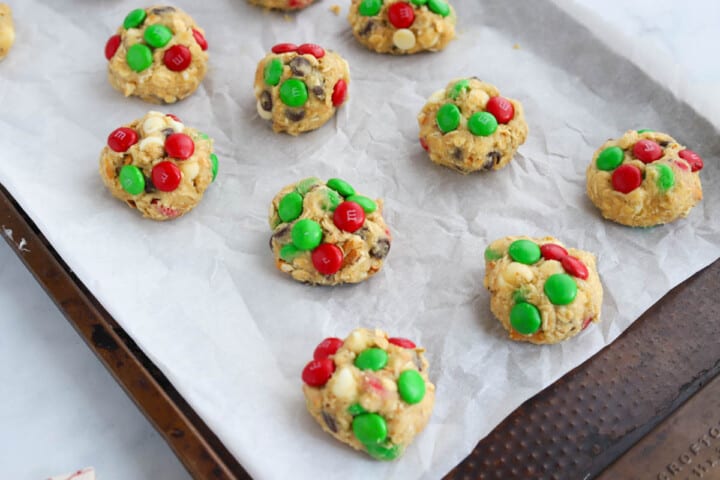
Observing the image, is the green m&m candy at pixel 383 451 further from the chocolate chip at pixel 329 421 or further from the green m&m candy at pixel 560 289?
the green m&m candy at pixel 560 289

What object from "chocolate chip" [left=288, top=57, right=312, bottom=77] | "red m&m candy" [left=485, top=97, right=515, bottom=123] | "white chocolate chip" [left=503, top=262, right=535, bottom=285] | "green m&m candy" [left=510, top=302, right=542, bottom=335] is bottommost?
"chocolate chip" [left=288, top=57, right=312, bottom=77]

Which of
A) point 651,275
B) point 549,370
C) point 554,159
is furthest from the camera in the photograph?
point 554,159

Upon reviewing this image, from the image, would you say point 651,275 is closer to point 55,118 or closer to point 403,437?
point 403,437

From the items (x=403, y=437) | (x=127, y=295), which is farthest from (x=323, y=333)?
(x=127, y=295)

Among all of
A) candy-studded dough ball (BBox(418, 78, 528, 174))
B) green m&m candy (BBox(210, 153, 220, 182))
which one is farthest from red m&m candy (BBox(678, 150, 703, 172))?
green m&m candy (BBox(210, 153, 220, 182))

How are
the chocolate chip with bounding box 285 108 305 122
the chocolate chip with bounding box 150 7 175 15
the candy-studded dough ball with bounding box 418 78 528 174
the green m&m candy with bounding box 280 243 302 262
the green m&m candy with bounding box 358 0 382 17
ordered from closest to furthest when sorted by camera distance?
the green m&m candy with bounding box 280 243 302 262, the candy-studded dough ball with bounding box 418 78 528 174, the chocolate chip with bounding box 285 108 305 122, the chocolate chip with bounding box 150 7 175 15, the green m&m candy with bounding box 358 0 382 17

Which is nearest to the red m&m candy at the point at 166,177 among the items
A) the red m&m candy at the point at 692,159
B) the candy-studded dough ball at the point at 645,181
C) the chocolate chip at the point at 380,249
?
the chocolate chip at the point at 380,249

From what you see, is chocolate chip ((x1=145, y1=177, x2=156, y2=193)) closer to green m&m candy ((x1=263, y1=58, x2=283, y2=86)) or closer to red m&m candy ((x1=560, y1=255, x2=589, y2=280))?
green m&m candy ((x1=263, y1=58, x2=283, y2=86))
